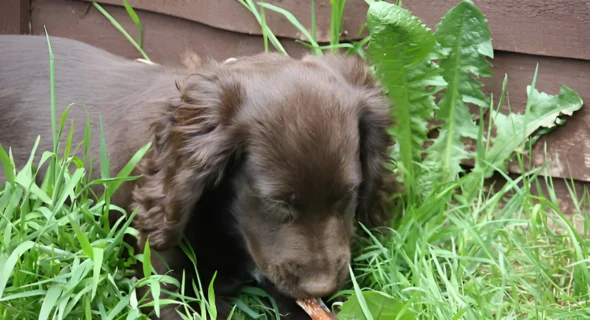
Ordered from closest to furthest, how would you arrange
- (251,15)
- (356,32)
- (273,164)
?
(273,164) < (356,32) < (251,15)

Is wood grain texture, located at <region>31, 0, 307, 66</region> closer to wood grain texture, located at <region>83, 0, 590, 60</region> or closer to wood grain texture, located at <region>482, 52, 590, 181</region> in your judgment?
wood grain texture, located at <region>83, 0, 590, 60</region>

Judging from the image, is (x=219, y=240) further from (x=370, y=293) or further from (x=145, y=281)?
(x=370, y=293)

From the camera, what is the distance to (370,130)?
2.41 meters

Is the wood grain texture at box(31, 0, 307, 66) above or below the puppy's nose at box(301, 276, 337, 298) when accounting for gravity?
above

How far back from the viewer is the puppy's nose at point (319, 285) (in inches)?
87.1

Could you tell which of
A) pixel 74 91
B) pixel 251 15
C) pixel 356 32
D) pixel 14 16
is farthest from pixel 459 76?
pixel 14 16

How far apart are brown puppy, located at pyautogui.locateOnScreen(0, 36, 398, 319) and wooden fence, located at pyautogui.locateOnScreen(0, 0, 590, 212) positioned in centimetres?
84

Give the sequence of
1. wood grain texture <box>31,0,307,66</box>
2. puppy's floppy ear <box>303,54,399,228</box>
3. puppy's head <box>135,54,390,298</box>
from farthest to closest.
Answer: wood grain texture <box>31,0,307,66</box> → puppy's floppy ear <box>303,54,399,228</box> → puppy's head <box>135,54,390,298</box>

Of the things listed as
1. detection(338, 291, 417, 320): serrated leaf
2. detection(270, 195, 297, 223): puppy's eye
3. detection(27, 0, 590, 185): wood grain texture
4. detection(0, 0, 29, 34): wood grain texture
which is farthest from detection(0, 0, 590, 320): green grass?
detection(0, 0, 29, 34): wood grain texture

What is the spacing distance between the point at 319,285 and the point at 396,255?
1.38 ft

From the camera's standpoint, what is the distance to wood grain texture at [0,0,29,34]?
3805 mm

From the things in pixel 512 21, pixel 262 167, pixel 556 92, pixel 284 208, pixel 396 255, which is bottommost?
pixel 396 255

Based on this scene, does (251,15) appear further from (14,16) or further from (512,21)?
(14,16)

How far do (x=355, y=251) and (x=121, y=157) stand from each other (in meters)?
0.84
